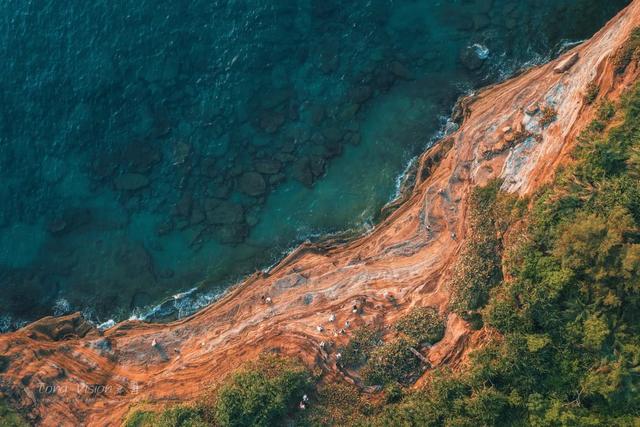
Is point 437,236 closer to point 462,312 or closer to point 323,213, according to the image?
point 462,312

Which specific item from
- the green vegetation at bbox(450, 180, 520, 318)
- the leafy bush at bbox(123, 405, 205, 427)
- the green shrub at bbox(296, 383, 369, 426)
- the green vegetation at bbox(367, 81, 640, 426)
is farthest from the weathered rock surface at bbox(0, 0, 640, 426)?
the green vegetation at bbox(367, 81, 640, 426)

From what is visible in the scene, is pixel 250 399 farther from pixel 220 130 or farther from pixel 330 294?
pixel 220 130

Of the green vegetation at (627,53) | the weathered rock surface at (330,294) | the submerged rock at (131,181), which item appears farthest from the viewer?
the submerged rock at (131,181)

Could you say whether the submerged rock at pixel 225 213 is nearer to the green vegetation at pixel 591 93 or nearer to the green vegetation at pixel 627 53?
the green vegetation at pixel 591 93

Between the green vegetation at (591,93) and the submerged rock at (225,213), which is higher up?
the submerged rock at (225,213)

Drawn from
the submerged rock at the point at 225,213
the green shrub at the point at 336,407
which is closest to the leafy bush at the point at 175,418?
the green shrub at the point at 336,407

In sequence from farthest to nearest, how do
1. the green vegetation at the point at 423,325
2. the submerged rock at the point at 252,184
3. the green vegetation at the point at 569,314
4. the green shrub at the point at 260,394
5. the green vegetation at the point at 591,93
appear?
the submerged rock at the point at 252,184 → the green vegetation at the point at 423,325 → the green vegetation at the point at 591,93 → the green shrub at the point at 260,394 → the green vegetation at the point at 569,314

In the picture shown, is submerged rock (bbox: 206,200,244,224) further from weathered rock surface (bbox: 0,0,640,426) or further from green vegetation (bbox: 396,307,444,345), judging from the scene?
green vegetation (bbox: 396,307,444,345)
